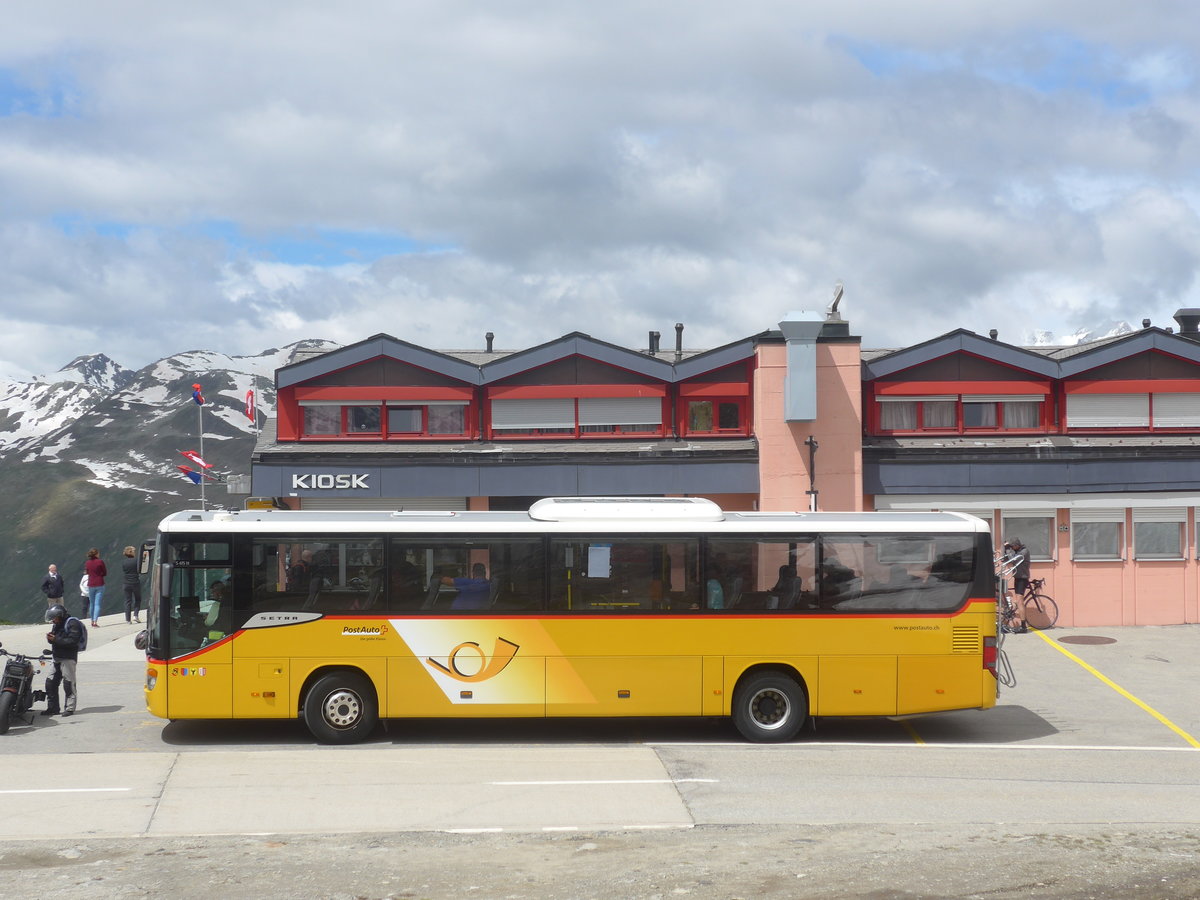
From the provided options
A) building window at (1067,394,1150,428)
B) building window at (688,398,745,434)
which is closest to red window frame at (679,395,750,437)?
building window at (688,398,745,434)

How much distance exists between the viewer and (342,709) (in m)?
15.4

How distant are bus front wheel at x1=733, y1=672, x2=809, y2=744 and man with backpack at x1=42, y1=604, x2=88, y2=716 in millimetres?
9434

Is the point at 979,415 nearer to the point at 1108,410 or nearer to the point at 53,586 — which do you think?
the point at 1108,410

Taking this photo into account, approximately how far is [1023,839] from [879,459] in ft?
56.2

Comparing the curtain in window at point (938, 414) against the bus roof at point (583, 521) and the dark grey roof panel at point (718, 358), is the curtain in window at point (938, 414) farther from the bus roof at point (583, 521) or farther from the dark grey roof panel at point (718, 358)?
the bus roof at point (583, 521)

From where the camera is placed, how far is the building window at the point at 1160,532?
89.7 ft

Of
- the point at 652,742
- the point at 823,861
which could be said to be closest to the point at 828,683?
the point at 652,742

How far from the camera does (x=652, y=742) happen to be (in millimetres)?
15906

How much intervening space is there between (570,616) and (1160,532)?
1785 cm

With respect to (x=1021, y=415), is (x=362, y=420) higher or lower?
lower

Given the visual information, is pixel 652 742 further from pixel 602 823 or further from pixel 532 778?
pixel 602 823

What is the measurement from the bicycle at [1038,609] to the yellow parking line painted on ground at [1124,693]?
0.63 metres

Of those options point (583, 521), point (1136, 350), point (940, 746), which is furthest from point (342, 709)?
point (1136, 350)

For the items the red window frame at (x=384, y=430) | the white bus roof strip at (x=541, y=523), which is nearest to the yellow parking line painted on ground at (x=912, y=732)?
the white bus roof strip at (x=541, y=523)
